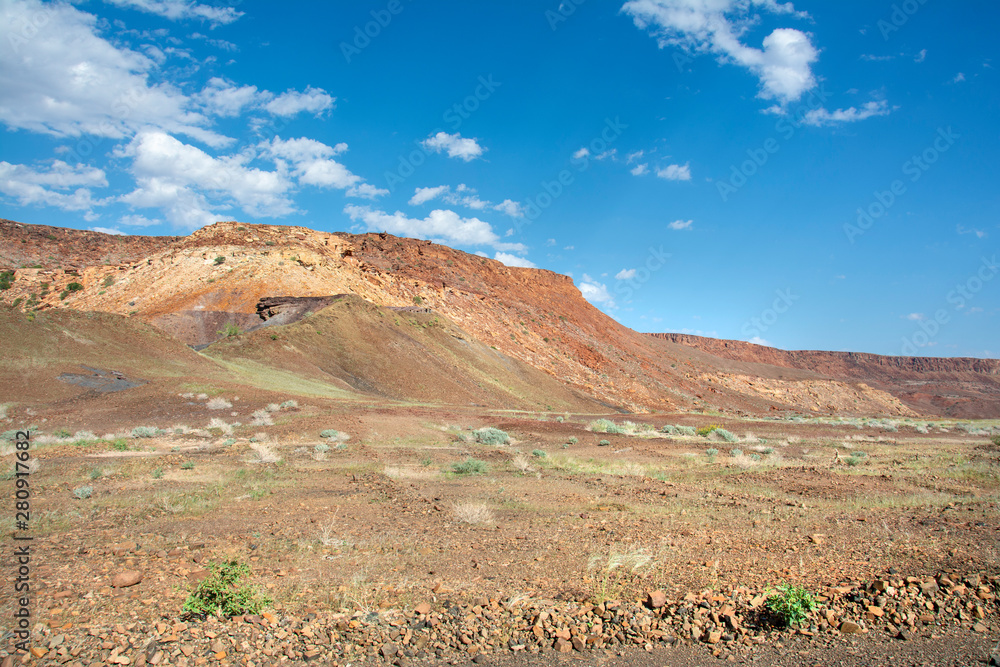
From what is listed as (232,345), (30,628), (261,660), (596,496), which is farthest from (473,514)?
(232,345)

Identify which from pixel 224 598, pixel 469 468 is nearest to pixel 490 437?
pixel 469 468

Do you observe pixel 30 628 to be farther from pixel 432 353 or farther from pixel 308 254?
pixel 308 254

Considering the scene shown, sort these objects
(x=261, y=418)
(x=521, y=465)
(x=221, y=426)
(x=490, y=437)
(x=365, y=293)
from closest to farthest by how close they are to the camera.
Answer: (x=521, y=465) < (x=221, y=426) < (x=490, y=437) < (x=261, y=418) < (x=365, y=293)

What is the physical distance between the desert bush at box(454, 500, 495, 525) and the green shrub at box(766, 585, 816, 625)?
4.26 meters

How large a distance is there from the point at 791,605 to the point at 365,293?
49.2 meters

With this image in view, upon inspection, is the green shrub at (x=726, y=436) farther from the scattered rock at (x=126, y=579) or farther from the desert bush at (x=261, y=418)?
the scattered rock at (x=126, y=579)

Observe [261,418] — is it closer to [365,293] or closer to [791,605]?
[791,605]

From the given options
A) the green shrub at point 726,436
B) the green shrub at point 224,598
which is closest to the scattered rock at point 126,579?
the green shrub at point 224,598

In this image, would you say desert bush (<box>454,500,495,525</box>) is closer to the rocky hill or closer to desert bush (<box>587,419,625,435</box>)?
desert bush (<box>587,419,625,435</box>)

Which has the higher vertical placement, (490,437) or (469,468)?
(490,437)

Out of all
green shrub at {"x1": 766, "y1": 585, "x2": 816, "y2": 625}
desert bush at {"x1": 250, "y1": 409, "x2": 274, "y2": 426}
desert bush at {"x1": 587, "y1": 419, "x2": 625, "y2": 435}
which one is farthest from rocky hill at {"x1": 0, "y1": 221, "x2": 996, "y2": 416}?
green shrub at {"x1": 766, "y1": 585, "x2": 816, "y2": 625}

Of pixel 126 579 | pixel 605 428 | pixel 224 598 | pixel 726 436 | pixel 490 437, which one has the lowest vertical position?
pixel 126 579

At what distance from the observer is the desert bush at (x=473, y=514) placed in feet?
26.2

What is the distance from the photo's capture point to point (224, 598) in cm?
477
